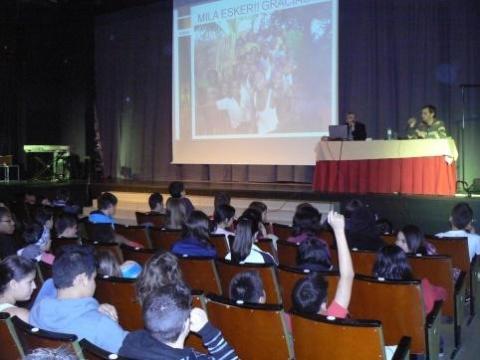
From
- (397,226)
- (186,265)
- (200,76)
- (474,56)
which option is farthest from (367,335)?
(200,76)

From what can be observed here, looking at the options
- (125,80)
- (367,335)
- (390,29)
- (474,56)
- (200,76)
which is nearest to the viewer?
(367,335)

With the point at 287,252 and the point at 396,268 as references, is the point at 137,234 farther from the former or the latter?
the point at 396,268

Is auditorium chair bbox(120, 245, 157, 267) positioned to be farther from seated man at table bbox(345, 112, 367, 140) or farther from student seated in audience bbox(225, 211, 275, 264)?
seated man at table bbox(345, 112, 367, 140)

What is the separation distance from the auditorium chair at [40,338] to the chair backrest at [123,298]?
0.73 meters

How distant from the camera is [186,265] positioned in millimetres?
3670

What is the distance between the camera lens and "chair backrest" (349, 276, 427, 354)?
2746mm

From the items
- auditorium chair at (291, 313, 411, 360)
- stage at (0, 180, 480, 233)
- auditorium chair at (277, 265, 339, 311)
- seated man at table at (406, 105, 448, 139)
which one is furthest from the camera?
seated man at table at (406, 105, 448, 139)

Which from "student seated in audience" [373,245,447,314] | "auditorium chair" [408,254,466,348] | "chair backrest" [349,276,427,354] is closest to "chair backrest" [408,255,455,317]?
"auditorium chair" [408,254,466,348]

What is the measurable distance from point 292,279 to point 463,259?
5.47 feet

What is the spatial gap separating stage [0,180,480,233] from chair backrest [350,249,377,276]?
3.47 meters

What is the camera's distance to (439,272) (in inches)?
137

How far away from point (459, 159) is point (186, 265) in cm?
654

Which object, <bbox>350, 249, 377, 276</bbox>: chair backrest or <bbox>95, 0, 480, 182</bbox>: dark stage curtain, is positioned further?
<bbox>95, 0, 480, 182</bbox>: dark stage curtain

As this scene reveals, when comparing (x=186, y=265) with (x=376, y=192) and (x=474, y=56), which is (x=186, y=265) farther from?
(x=474, y=56)
